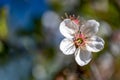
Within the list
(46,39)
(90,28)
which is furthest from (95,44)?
(46,39)

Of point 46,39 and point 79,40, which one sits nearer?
point 79,40

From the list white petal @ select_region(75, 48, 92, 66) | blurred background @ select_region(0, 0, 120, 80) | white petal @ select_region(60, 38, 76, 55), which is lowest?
blurred background @ select_region(0, 0, 120, 80)

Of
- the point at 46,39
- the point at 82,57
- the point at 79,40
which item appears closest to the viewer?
the point at 82,57

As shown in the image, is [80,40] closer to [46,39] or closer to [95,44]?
[95,44]

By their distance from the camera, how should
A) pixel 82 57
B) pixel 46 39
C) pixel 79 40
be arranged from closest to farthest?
pixel 82 57 → pixel 79 40 → pixel 46 39

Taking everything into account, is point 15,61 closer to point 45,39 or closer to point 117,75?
point 45,39

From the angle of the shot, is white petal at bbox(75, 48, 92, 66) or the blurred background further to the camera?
the blurred background

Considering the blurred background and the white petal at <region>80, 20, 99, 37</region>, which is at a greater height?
Answer: the white petal at <region>80, 20, 99, 37</region>

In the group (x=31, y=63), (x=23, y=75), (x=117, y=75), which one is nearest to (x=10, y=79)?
(x=23, y=75)
